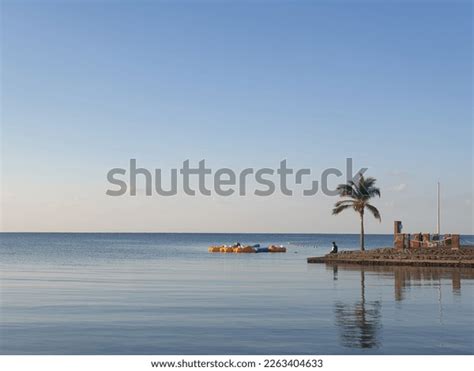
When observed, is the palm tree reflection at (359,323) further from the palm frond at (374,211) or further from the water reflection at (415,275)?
the palm frond at (374,211)

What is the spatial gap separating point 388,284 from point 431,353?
771 inches

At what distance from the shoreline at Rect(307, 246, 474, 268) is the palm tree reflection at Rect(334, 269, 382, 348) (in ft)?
75.0

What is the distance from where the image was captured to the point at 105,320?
2367cm

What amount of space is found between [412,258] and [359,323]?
32.1m

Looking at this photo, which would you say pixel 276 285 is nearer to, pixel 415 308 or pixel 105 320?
pixel 415 308

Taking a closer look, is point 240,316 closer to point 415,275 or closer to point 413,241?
point 415,275

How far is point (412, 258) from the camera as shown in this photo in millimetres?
53156

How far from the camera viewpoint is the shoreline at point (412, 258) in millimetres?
50625

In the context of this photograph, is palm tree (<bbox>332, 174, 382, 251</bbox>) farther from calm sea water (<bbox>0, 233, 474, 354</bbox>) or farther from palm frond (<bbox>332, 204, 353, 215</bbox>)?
calm sea water (<bbox>0, 233, 474, 354</bbox>)

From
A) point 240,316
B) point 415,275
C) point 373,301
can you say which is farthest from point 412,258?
point 240,316

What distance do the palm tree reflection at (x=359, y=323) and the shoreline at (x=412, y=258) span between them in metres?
22.9

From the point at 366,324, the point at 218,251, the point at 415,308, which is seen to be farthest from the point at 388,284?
the point at 218,251

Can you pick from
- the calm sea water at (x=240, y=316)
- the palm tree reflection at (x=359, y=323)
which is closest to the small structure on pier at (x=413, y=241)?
the calm sea water at (x=240, y=316)

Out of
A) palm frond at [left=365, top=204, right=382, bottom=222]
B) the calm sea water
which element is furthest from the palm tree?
the calm sea water
